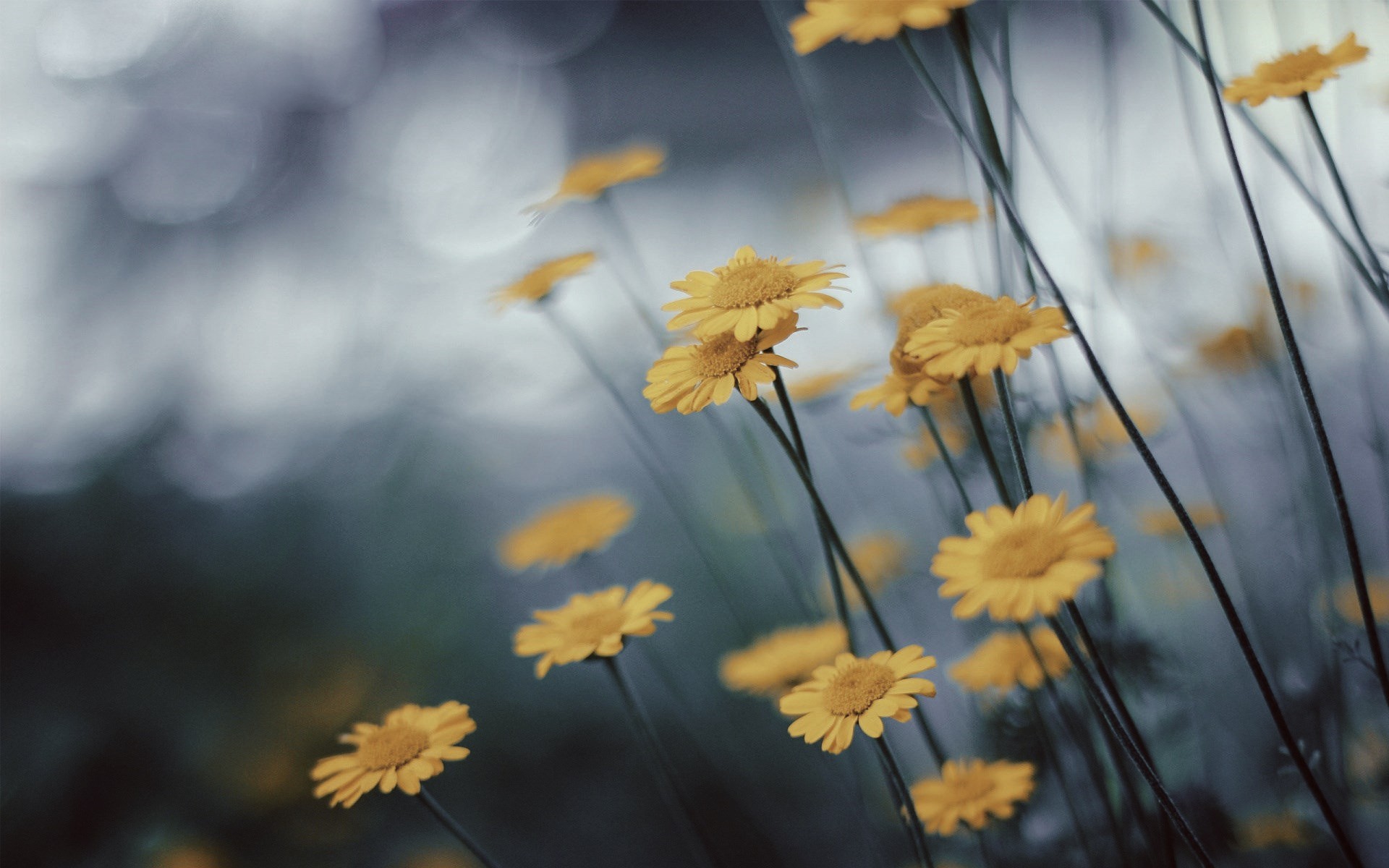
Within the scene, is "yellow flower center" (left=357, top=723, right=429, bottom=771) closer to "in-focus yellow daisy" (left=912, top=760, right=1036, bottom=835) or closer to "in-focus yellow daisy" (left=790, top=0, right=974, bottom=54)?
"in-focus yellow daisy" (left=912, top=760, right=1036, bottom=835)

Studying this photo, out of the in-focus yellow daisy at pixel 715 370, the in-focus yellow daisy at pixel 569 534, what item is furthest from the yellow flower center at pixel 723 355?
the in-focus yellow daisy at pixel 569 534

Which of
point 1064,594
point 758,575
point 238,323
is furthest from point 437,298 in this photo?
point 1064,594

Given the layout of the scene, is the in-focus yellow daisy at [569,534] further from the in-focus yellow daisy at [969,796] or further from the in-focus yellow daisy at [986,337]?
the in-focus yellow daisy at [986,337]

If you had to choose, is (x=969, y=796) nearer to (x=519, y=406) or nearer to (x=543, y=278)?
(x=543, y=278)

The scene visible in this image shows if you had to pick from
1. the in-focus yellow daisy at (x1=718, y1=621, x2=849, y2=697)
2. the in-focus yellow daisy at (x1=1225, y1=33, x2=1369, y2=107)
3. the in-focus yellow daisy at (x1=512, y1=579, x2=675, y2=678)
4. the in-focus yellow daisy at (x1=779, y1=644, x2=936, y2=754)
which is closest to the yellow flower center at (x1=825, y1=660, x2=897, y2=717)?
the in-focus yellow daisy at (x1=779, y1=644, x2=936, y2=754)

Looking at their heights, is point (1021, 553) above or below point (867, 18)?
below

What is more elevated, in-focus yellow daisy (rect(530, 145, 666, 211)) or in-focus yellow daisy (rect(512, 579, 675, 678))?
in-focus yellow daisy (rect(530, 145, 666, 211))

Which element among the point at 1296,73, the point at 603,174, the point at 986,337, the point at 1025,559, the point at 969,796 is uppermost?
the point at 603,174

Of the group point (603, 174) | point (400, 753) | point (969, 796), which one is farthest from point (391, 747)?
point (603, 174)

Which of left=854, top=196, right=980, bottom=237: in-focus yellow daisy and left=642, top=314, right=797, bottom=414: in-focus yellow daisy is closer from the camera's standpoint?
left=642, top=314, right=797, bottom=414: in-focus yellow daisy
